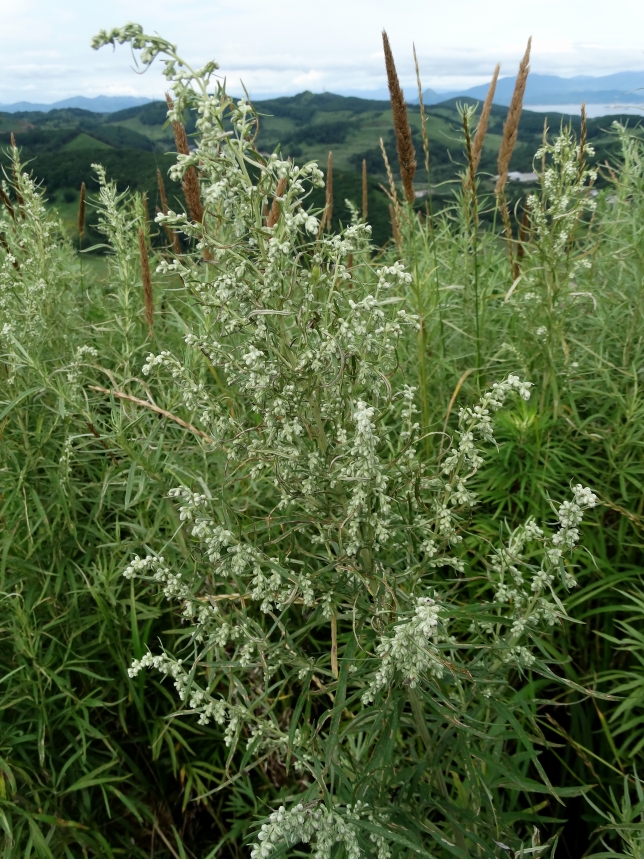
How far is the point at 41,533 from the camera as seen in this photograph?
2547mm

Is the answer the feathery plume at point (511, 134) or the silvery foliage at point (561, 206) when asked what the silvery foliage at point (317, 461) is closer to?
the silvery foliage at point (561, 206)

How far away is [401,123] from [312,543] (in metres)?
1.80

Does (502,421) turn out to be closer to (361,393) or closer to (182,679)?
(361,393)

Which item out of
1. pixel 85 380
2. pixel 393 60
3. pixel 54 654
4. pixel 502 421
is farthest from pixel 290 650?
pixel 393 60

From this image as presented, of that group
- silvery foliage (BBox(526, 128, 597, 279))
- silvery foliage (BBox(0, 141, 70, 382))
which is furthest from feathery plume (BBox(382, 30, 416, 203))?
silvery foliage (BBox(0, 141, 70, 382))

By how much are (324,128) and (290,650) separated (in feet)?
201

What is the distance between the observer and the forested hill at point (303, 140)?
464 centimetres

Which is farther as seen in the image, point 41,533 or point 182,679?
point 41,533

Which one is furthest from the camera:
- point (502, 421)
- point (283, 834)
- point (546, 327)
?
point (546, 327)

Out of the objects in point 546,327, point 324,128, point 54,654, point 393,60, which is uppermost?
point 324,128

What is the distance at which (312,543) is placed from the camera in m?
2.19

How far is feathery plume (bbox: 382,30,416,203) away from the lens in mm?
2357

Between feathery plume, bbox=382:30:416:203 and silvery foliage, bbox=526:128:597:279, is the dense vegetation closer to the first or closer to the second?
silvery foliage, bbox=526:128:597:279

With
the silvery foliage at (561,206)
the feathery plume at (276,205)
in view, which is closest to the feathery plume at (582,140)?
the silvery foliage at (561,206)
